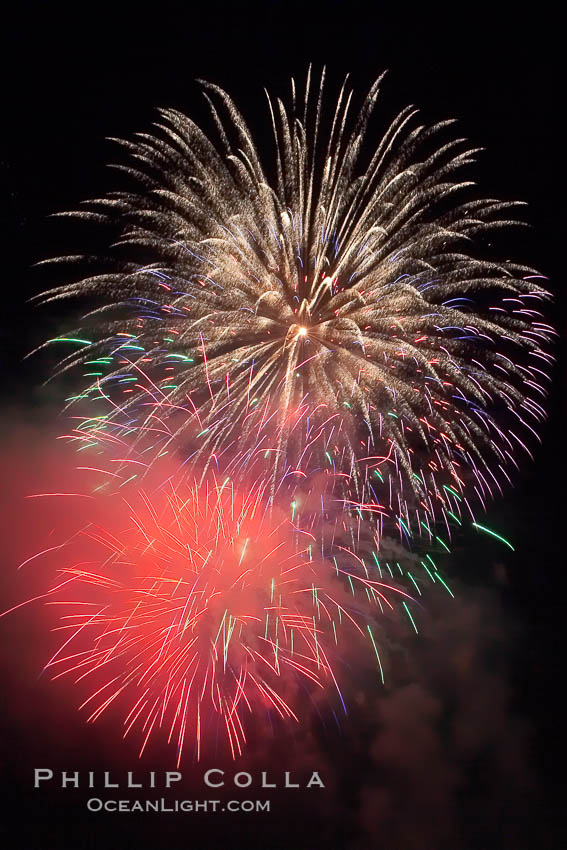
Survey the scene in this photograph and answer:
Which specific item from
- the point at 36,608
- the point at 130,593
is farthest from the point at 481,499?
the point at 36,608

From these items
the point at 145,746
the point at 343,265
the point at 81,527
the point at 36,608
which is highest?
the point at 343,265

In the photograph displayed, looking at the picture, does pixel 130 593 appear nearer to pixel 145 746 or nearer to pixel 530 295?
pixel 145 746

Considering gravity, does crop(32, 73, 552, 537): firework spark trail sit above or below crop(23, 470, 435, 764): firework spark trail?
above

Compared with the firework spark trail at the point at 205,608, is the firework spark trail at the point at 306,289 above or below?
above
